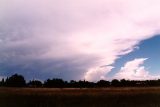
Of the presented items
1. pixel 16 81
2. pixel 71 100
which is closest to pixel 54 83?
pixel 16 81

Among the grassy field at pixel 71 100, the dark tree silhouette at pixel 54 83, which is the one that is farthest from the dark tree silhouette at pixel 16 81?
the grassy field at pixel 71 100

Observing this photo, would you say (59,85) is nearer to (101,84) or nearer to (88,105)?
(101,84)

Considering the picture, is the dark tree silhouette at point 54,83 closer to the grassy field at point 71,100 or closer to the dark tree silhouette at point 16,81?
the dark tree silhouette at point 16,81

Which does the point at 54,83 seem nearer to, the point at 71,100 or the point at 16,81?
the point at 16,81

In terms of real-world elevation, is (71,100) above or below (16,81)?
below

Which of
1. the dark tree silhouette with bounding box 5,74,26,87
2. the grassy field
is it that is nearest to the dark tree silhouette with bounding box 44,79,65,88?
the dark tree silhouette with bounding box 5,74,26,87

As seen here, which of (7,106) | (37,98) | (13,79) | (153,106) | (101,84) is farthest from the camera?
(101,84)

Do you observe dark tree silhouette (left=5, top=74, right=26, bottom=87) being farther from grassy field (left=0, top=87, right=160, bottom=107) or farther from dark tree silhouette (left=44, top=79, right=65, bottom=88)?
grassy field (left=0, top=87, right=160, bottom=107)

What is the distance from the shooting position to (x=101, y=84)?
393 ft

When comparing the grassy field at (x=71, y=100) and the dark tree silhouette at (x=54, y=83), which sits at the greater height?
the dark tree silhouette at (x=54, y=83)

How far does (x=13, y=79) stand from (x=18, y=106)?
3317 inches

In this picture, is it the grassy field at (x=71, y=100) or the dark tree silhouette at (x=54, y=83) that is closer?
the grassy field at (x=71, y=100)

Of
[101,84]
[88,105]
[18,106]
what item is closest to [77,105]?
[88,105]

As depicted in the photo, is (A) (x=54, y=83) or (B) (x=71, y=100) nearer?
(B) (x=71, y=100)
